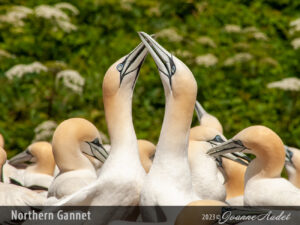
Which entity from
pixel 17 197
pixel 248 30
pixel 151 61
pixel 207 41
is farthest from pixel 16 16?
pixel 17 197

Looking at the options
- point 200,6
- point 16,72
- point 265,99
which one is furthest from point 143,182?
point 200,6

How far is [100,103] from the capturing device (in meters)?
9.67

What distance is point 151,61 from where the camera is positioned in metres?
10.8

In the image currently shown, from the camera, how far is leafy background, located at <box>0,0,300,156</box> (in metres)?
9.38

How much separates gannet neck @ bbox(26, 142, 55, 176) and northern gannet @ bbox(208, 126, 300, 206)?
6.72ft

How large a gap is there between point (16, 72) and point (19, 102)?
1.93 ft

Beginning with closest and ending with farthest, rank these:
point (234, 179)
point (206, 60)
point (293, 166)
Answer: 1. point (234, 179)
2. point (293, 166)
3. point (206, 60)

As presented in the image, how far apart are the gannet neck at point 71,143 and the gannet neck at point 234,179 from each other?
3.97 feet

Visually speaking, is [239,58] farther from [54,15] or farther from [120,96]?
[120,96]

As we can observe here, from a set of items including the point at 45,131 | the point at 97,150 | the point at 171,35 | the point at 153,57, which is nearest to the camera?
the point at 153,57

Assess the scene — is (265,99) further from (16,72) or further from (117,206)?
(117,206)

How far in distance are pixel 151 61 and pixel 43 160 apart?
4529mm

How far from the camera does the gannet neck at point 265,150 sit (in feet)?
16.7

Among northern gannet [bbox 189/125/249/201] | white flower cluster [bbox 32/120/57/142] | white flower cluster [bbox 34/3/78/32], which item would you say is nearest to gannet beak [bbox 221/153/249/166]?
northern gannet [bbox 189/125/249/201]
